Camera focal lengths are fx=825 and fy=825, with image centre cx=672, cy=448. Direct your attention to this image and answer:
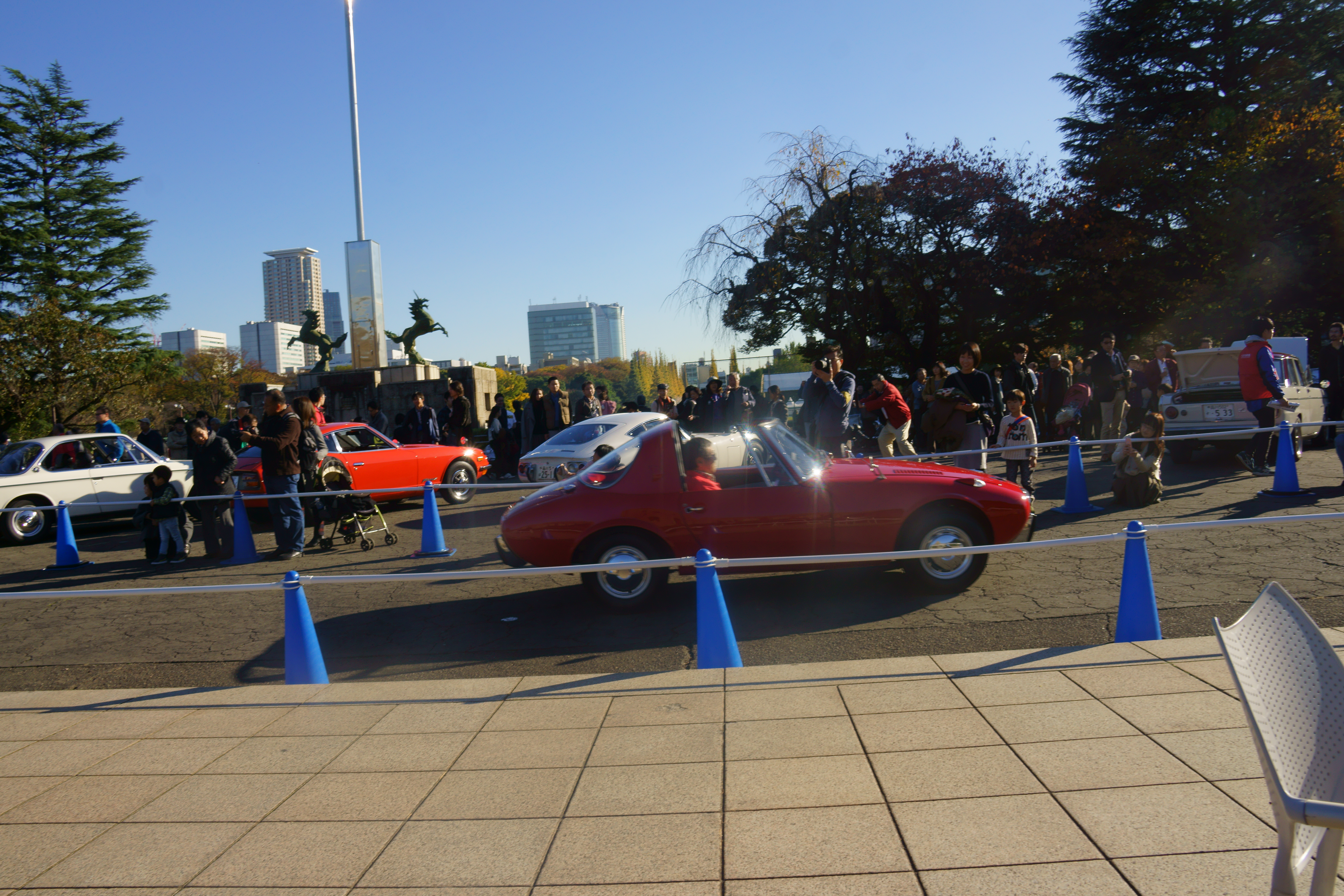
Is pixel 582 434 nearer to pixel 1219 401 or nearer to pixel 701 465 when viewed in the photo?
pixel 701 465

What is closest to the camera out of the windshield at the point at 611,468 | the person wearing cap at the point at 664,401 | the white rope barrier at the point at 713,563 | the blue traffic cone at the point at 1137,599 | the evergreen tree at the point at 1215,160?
the white rope barrier at the point at 713,563

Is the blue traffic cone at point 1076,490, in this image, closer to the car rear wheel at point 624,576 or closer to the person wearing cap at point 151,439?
the car rear wheel at point 624,576

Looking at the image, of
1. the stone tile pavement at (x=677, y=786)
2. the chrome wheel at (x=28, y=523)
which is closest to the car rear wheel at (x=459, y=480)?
the chrome wheel at (x=28, y=523)

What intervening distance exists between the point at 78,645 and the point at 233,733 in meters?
3.28

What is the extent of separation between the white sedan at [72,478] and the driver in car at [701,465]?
30.1 ft

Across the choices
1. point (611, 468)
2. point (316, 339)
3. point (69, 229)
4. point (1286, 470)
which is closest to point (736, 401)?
point (1286, 470)

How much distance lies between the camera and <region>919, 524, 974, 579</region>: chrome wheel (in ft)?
20.2

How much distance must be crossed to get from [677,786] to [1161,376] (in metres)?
14.2

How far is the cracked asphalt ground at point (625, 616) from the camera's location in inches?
208

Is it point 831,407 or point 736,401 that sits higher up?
point 736,401

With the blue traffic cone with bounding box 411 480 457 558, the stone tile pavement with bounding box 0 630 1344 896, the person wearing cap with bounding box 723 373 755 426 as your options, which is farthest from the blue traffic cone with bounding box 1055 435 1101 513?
the blue traffic cone with bounding box 411 480 457 558

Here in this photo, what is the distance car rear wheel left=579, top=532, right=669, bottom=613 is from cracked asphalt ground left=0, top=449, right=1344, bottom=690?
0.14 meters

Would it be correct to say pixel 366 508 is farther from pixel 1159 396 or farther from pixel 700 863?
pixel 1159 396

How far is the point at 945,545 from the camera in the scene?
20.5ft
